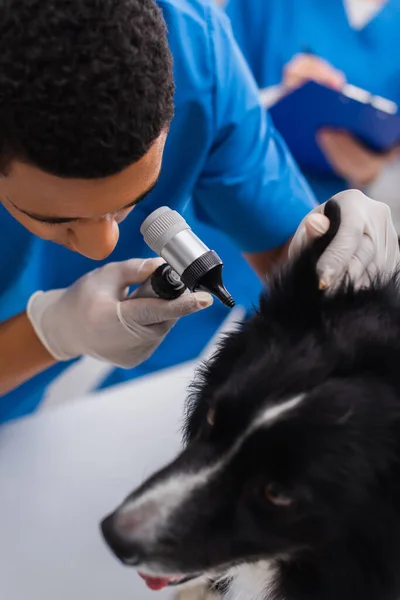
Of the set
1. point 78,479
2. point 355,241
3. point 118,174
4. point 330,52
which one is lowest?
point 330,52

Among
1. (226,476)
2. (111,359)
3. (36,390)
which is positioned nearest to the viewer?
(226,476)

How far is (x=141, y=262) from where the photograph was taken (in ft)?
2.45

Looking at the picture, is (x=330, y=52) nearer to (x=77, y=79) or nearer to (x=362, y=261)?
(x=362, y=261)

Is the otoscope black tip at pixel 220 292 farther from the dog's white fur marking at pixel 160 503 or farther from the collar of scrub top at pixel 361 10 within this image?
the collar of scrub top at pixel 361 10

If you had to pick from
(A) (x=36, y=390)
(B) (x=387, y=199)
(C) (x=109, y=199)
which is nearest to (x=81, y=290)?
(C) (x=109, y=199)

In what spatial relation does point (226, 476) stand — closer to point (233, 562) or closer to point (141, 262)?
point (233, 562)

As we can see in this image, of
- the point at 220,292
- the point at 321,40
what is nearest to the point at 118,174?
the point at 220,292

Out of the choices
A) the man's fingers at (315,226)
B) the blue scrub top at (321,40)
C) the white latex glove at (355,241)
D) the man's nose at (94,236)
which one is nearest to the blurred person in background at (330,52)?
the blue scrub top at (321,40)

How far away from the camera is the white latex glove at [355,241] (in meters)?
0.60

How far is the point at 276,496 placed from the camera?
50cm

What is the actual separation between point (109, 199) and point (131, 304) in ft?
0.67

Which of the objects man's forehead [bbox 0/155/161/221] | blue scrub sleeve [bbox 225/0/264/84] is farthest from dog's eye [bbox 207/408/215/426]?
blue scrub sleeve [bbox 225/0/264/84]

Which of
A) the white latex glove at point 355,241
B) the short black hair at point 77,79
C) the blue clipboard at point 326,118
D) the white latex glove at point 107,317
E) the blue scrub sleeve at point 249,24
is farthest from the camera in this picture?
the blue scrub sleeve at point 249,24

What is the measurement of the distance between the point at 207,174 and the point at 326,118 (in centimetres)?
66
